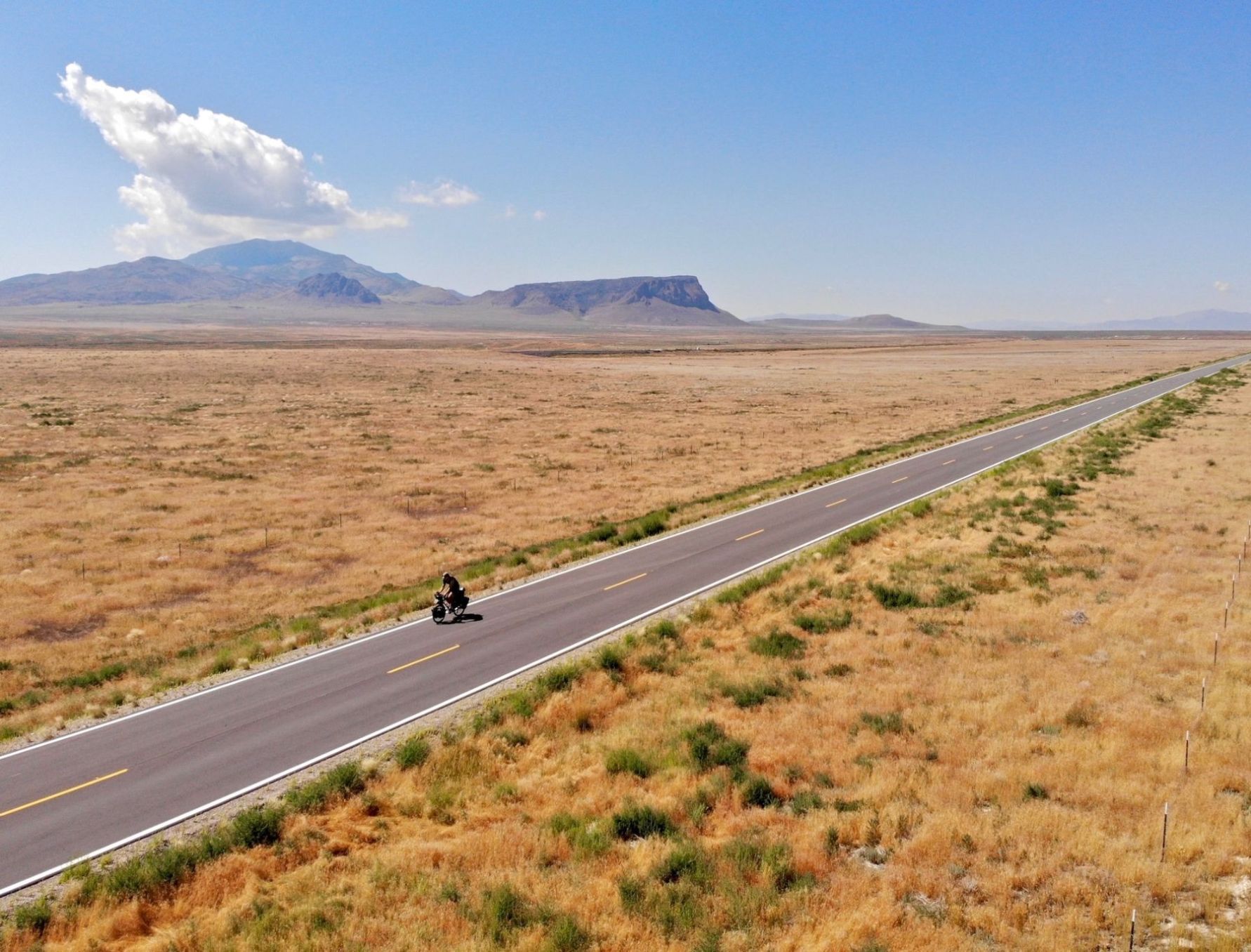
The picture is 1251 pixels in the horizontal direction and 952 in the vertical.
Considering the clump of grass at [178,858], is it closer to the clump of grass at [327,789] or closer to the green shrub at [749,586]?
the clump of grass at [327,789]

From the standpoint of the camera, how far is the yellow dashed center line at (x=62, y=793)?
45.9 ft

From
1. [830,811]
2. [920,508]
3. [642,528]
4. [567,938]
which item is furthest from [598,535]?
[567,938]

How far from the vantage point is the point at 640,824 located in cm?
1228

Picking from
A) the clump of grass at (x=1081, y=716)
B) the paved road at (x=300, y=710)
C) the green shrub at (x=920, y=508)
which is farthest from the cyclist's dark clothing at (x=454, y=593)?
the green shrub at (x=920, y=508)

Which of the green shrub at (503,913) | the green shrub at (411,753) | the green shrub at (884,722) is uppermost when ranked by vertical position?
the green shrub at (884,722)

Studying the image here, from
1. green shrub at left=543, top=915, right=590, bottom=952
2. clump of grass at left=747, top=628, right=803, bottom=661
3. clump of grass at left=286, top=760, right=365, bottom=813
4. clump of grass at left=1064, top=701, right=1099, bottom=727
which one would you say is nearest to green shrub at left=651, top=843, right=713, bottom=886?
green shrub at left=543, top=915, right=590, bottom=952

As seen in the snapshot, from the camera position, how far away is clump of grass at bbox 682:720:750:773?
554 inches

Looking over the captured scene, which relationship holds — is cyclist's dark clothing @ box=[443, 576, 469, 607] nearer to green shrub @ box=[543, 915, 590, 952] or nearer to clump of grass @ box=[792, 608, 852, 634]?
clump of grass @ box=[792, 608, 852, 634]

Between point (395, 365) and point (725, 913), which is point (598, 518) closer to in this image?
point (725, 913)

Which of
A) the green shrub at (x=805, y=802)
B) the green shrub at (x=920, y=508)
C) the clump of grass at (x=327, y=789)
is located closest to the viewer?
the green shrub at (x=805, y=802)

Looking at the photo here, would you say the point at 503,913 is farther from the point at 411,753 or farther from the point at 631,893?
the point at 411,753

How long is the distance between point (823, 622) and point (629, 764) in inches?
369

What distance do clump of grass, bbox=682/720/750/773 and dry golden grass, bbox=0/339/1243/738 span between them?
13411 mm

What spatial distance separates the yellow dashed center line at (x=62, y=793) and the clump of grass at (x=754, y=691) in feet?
40.7
